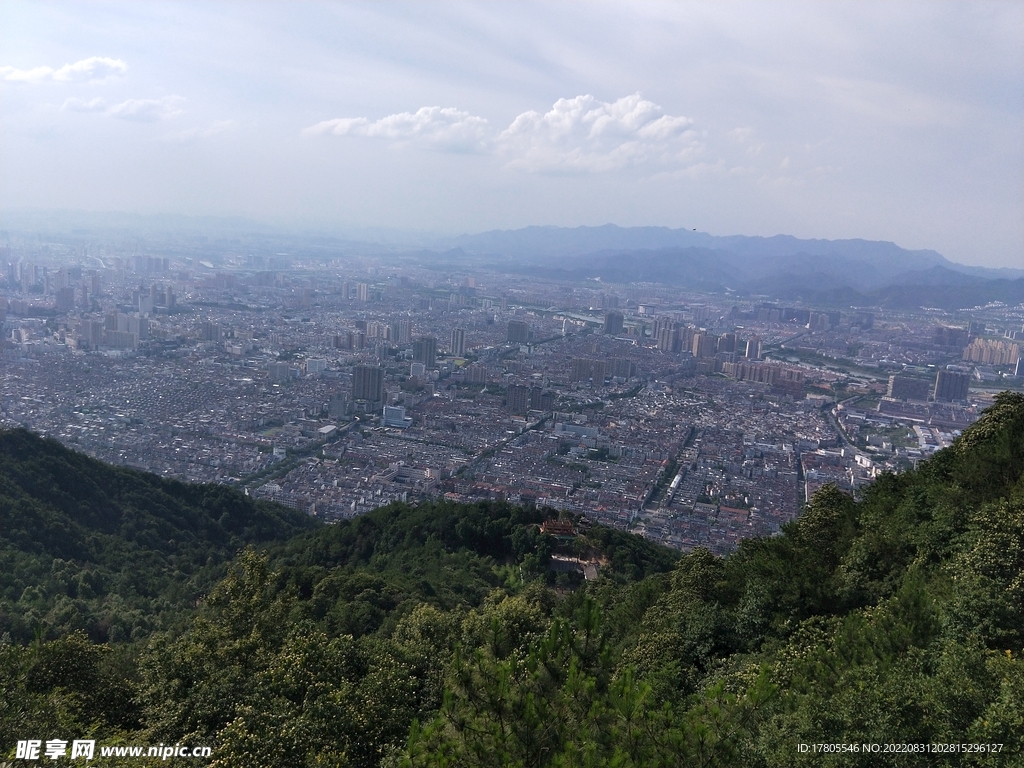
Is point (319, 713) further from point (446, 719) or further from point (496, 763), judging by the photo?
point (496, 763)

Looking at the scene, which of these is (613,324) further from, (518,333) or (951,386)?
(951,386)

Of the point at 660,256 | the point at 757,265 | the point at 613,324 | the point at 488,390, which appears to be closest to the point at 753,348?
the point at 613,324

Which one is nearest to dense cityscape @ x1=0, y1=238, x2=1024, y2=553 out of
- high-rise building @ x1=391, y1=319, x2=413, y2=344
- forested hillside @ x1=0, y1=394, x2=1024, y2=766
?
high-rise building @ x1=391, y1=319, x2=413, y2=344

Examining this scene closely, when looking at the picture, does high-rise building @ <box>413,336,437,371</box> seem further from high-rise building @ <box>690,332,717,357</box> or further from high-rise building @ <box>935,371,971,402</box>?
high-rise building @ <box>935,371,971,402</box>

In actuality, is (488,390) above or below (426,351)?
below

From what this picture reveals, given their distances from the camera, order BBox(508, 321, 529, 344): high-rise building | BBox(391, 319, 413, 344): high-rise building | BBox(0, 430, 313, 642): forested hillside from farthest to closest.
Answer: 1. BBox(508, 321, 529, 344): high-rise building
2. BBox(391, 319, 413, 344): high-rise building
3. BBox(0, 430, 313, 642): forested hillside

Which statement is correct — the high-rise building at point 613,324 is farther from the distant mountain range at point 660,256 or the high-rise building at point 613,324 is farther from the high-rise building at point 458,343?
the distant mountain range at point 660,256
